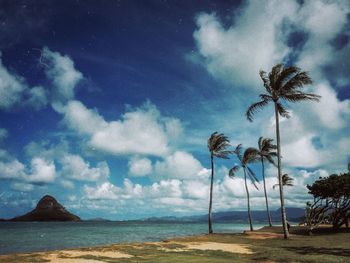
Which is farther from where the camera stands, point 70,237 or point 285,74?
point 70,237

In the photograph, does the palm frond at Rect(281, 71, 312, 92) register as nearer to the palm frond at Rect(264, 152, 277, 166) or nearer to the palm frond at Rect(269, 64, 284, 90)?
the palm frond at Rect(269, 64, 284, 90)

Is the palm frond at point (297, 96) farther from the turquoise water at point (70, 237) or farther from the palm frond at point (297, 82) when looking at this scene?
the turquoise water at point (70, 237)

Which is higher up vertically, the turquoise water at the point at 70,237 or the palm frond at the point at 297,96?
the palm frond at the point at 297,96

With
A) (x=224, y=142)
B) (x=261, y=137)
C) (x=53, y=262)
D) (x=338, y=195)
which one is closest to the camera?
(x=53, y=262)

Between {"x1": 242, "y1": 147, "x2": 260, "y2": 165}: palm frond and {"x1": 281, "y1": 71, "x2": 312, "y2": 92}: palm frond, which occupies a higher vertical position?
{"x1": 281, "y1": 71, "x2": 312, "y2": 92}: palm frond

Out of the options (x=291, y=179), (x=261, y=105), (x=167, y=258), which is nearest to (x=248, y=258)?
(x=167, y=258)

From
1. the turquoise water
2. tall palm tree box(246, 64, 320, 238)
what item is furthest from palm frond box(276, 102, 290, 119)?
the turquoise water

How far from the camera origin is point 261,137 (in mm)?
51844

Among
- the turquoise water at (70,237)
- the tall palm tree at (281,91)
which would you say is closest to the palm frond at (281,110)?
the tall palm tree at (281,91)

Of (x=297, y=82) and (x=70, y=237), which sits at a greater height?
(x=297, y=82)

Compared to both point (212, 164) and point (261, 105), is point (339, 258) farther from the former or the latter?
point (212, 164)

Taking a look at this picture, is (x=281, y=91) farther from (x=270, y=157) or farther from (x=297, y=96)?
(x=270, y=157)

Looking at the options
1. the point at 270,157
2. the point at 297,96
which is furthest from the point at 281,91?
the point at 270,157

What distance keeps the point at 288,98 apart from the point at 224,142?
→ 12386 mm
